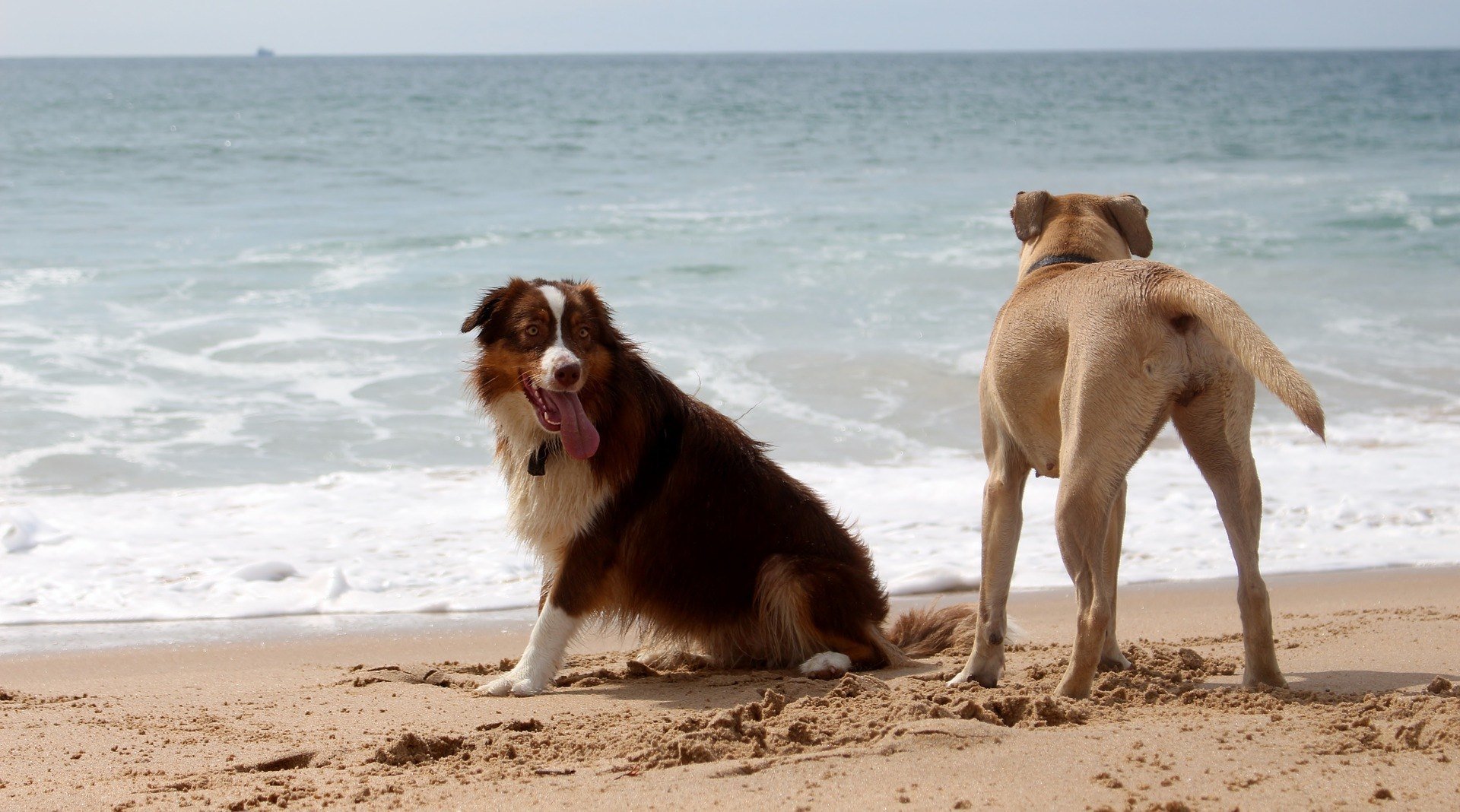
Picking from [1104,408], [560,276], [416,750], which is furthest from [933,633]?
[560,276]

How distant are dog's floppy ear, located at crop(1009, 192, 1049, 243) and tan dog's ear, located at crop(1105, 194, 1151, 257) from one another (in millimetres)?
297

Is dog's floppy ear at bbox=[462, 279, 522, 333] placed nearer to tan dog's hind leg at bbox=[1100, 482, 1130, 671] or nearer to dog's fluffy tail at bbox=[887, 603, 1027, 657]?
dog's fluffy tail at bbox=[887, 603, 1027, 657]

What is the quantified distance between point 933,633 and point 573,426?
6.06ft

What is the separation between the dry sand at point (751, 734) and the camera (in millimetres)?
3385

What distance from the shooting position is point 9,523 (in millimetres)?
7297

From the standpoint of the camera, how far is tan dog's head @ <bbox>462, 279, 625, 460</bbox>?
15.5 feet

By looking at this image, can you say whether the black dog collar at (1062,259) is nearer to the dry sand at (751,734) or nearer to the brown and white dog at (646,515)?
the brown and white dog at (646,515)

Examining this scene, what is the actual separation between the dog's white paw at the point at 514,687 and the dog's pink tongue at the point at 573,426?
2.90 ft

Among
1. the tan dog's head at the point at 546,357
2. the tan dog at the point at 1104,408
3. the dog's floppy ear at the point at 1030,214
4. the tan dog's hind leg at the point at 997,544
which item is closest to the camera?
the tan dog at the point at 1104,408

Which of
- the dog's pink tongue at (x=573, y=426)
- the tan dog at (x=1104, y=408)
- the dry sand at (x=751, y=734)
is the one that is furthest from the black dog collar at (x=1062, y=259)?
the dog's pink tongue at (x=573, y=426)

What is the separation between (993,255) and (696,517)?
13472 mm

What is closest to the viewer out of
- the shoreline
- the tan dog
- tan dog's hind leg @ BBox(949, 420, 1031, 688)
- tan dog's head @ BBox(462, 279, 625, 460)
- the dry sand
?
the dry sand

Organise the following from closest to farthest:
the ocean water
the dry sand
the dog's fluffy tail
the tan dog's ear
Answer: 1. the dry sand
2. the tan dog's ear
3. the dog's fluffy tail
4. the ocean water

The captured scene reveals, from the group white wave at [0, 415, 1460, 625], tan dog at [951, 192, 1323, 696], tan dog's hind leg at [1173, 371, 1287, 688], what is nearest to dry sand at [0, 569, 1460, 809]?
tan dog at [951, 192, 1323, 696]
